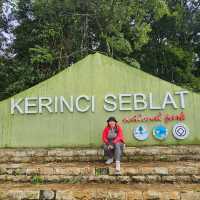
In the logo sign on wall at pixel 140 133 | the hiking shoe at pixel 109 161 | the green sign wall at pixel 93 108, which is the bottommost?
the hiking shoe at pixel 109 161

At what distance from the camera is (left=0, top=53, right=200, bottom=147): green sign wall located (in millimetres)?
9305

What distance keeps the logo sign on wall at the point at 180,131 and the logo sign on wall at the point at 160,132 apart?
0.23 m

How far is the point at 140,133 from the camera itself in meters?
Result: 9.31

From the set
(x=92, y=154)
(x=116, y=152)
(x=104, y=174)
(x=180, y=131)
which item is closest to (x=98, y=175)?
(x=104, y=174)

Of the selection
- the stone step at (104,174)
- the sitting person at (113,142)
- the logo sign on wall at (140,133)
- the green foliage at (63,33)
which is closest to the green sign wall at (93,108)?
the logo sign on wall at (140,133)

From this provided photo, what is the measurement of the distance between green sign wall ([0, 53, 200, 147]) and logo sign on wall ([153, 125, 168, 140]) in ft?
0.25

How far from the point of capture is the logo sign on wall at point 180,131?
30.1ft

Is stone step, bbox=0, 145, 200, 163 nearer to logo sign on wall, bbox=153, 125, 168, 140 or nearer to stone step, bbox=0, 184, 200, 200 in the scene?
logo sign on wall, bbox=153, 125, 168, 140

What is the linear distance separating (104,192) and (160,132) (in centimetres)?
343

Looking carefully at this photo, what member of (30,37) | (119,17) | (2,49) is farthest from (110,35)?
(2,49)

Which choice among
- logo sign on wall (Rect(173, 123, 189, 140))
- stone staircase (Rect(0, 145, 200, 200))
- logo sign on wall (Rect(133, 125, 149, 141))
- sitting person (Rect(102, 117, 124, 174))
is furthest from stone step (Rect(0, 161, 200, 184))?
logo sign on wall (Rect(133, 125, 149, 141))

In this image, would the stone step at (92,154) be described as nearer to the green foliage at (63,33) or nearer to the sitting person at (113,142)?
the sitting person at (113,142)

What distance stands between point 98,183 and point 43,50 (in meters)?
9.82

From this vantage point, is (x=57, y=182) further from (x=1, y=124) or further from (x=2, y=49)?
(x=2, y=49)
